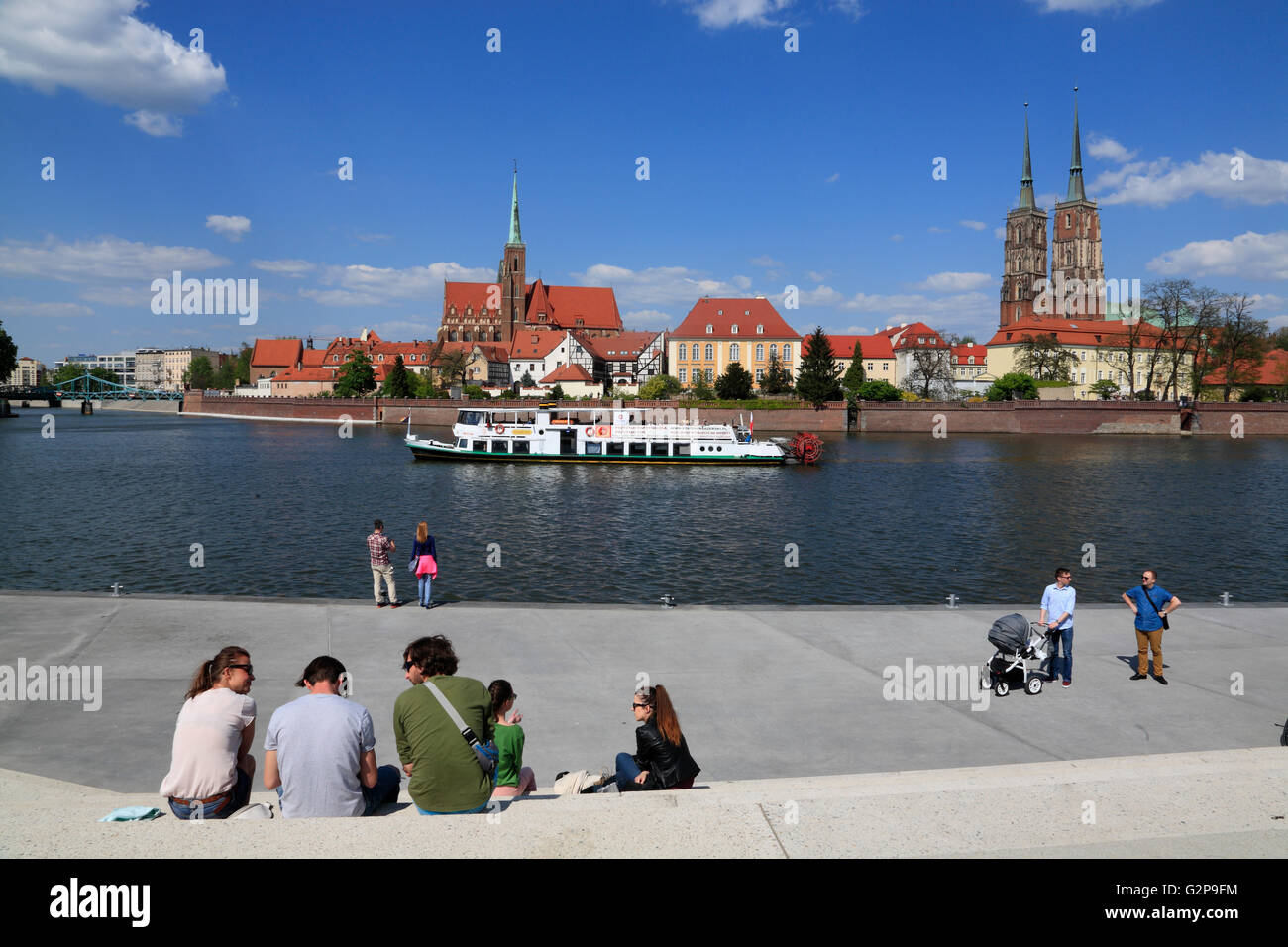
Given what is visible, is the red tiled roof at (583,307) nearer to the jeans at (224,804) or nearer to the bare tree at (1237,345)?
the bare tree at (1237,345)

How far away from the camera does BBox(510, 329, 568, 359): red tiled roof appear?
15800 centimetres

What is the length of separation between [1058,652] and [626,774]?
776cm

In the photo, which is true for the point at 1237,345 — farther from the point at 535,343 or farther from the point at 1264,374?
the point at 535,343

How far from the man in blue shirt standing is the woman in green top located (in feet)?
27.1

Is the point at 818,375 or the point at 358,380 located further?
the point at 358,380

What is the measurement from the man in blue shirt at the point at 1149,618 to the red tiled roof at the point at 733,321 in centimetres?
12526

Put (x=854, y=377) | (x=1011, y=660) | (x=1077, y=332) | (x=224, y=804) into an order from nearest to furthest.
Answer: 1. (x=224, y=804)
2. (x=1011, y=660)
3. (x=854, y=377)
4. (x=1077, y=332)

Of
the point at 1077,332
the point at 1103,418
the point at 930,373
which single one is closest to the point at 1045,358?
the point at 930,373

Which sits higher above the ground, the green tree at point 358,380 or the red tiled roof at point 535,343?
the red tiled roof at point 535,343

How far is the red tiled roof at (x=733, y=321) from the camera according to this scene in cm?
13620

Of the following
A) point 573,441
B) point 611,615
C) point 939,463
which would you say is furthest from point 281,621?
point 939,463

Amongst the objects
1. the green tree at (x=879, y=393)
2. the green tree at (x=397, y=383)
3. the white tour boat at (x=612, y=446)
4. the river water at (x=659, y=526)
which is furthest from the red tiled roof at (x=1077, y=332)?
the green tree at (x=397, y=383)

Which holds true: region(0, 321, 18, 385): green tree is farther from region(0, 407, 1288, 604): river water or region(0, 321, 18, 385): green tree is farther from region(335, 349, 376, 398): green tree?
region(0, 407, 1288, 604): river water

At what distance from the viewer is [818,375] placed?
10825 cm
